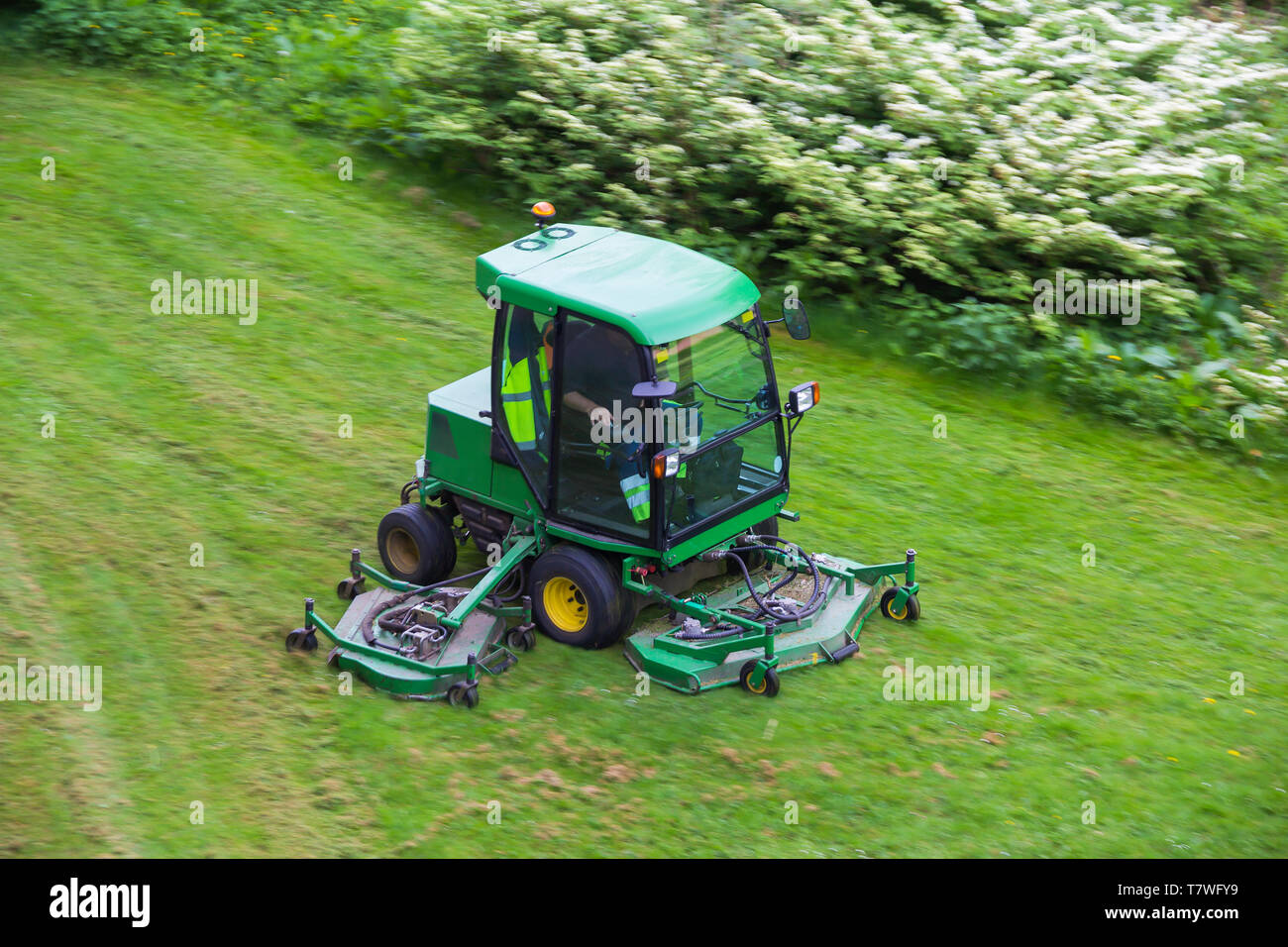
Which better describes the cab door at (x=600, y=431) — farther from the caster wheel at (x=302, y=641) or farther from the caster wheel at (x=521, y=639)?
the caster wheel at (x=302, y=641)

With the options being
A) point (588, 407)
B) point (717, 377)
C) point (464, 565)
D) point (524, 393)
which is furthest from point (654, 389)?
point (464, 565)

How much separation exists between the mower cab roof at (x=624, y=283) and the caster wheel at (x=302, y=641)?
2494 millimetres

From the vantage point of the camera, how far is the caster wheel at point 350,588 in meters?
9.44

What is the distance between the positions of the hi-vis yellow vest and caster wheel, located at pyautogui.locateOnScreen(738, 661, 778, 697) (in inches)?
78.4

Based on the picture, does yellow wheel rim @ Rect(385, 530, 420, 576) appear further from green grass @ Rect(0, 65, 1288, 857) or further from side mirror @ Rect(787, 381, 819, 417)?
side mirror @ Rect(787, 381, 819, 417)

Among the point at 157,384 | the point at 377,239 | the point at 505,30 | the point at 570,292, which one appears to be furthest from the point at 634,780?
the point at 505,30

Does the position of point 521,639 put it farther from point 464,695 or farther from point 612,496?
point 612,496

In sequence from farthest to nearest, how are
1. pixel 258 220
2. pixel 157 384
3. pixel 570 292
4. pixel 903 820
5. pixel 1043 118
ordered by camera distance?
pixel 258 220 < pixel 1043 118 < pixel 157 384 < pixel 570 292 < pixel 903 820

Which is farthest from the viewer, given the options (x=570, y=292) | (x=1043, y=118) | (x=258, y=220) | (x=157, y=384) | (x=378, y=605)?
(x=258, y=220)

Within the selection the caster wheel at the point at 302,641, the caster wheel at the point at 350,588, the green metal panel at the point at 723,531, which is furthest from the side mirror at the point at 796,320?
the caster wheel at the point at 302,641

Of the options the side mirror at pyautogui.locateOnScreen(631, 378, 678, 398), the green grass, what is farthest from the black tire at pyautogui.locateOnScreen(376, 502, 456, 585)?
the side mirror at pyautogui.locateOnScreen(631, 378, 678, 398)

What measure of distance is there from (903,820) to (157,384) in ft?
24.9

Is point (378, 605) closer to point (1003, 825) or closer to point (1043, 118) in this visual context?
point (1003, 825)

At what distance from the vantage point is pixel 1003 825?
306 inches
